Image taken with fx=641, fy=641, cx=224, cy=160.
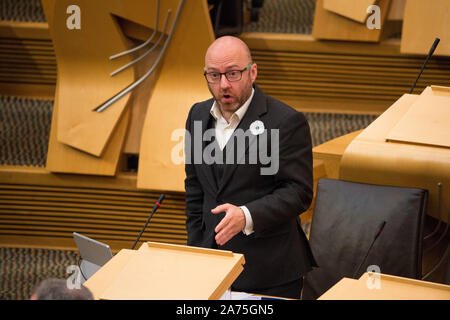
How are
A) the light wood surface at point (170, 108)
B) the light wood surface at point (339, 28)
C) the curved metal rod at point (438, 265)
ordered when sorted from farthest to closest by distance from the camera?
the light wood surface at point (339, 28), the light wood surface at point (170, 108), the curved metal rod at point (438, 265)

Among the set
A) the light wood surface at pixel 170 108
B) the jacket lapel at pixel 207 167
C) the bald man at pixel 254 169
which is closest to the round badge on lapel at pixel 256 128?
the bald man at pixel 254 169

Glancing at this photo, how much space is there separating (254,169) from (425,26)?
1300 millimetres

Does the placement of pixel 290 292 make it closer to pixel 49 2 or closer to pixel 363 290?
pixel 363 290

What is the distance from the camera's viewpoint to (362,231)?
4.25 feet

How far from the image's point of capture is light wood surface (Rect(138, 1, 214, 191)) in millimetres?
2285

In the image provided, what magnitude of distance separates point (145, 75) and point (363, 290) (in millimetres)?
1643

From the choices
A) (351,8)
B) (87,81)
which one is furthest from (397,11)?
(87,81)

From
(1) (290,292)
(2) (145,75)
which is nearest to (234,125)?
(1) (290,292)

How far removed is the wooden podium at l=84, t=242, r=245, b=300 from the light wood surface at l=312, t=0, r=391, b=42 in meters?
1.62

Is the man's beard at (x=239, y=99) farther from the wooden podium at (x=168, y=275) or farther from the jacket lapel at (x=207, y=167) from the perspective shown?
the wooden podium at (x=168, y=275)

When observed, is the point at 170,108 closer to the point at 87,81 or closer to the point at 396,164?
the point at 87,81

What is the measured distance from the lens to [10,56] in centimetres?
261

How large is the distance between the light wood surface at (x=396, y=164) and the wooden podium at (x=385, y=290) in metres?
0.34

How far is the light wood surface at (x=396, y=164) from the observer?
3.86ft
